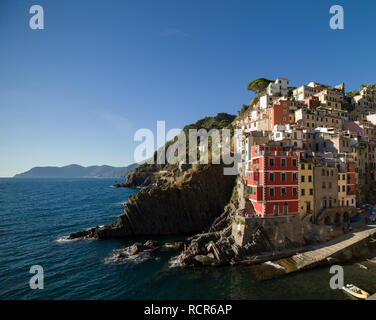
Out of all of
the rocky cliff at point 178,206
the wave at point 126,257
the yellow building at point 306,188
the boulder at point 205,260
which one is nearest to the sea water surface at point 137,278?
the wave at point 126,257

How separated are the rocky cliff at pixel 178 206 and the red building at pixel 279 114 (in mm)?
19577

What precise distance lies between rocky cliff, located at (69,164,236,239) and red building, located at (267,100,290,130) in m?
19.6

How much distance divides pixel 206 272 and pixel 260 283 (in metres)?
7.98

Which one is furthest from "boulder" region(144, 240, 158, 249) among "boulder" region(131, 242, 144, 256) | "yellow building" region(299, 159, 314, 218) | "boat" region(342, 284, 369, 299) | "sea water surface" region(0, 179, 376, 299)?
"boat" region(342, 284, 369, 299)

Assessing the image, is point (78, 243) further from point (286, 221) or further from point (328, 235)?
point (328, 235)

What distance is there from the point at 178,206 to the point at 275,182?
27.0m

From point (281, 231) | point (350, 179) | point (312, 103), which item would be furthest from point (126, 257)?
point (312, 103)

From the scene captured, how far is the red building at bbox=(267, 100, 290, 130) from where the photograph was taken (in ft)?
189

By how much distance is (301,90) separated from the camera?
7781 centimetres

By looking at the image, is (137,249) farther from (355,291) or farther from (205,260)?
(355,291)

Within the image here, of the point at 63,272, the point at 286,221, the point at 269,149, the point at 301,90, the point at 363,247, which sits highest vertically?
the point at 301,90

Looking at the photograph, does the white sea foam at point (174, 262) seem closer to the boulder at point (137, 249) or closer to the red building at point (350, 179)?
the boulder at point (137, 249)

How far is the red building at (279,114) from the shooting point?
5756cm
